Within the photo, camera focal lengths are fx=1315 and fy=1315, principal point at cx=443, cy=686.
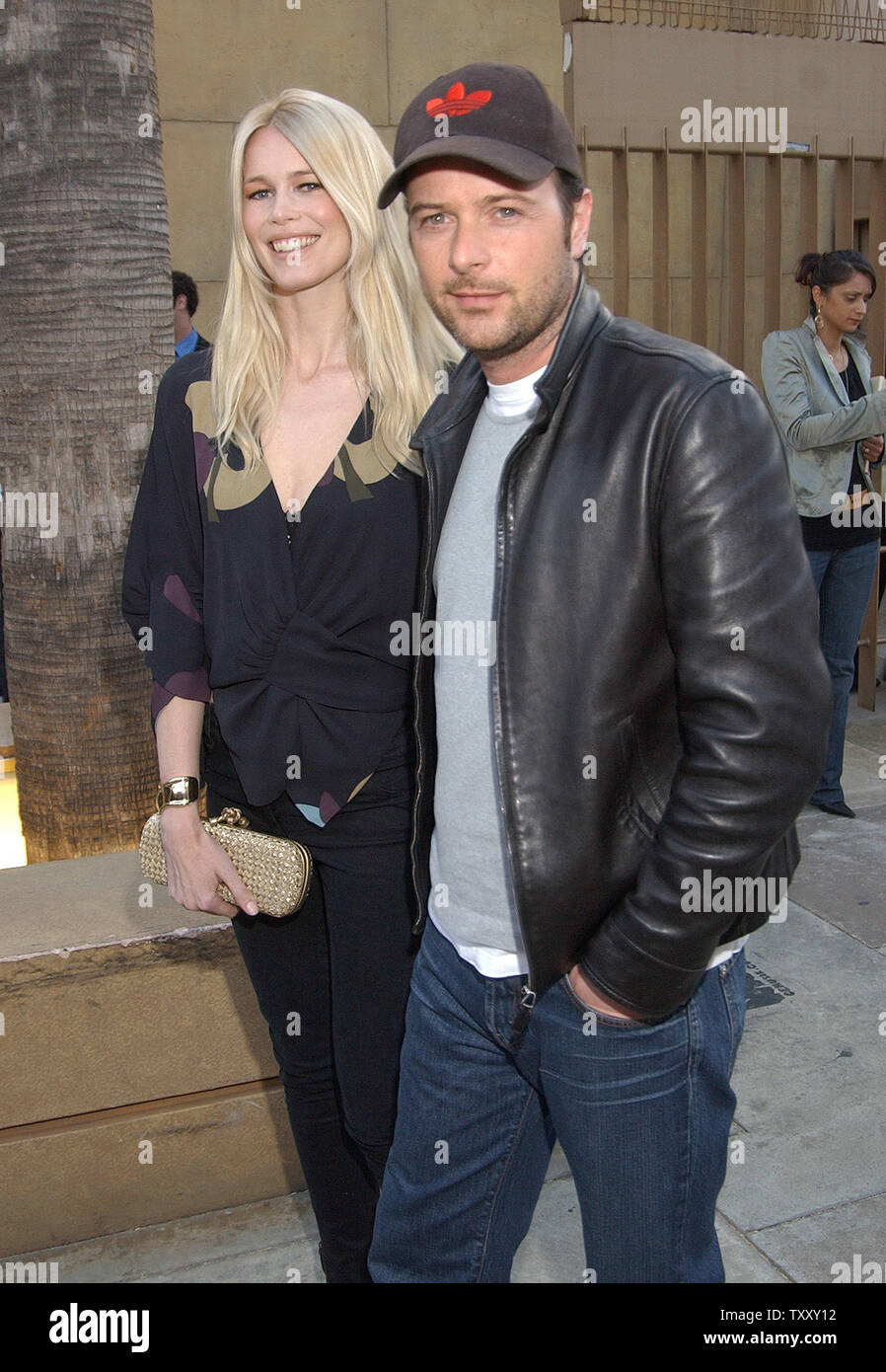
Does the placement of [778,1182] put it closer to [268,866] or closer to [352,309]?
[268,866]

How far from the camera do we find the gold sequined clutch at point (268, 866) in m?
2.18

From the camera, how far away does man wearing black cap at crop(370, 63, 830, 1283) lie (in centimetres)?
151

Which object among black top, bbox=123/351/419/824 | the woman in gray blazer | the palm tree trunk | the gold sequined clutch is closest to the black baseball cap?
black top, bbox=123/351/419/824

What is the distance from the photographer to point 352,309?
229 centimetres

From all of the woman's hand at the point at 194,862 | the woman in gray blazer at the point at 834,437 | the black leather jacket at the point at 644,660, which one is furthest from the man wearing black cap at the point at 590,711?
the woman in gray blazer at the point at 834,437

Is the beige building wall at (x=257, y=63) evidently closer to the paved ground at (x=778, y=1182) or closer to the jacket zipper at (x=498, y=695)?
the paved ground at (x=778, y=1182)

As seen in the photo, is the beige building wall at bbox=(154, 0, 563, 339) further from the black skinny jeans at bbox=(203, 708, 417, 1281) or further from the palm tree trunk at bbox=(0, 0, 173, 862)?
the black skinny jeans at bbox=(203, 708, 417, 1281)

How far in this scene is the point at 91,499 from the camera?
3373 mm

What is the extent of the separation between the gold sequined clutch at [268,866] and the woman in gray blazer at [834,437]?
352 centimetres

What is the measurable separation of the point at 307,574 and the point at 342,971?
686 millimetres

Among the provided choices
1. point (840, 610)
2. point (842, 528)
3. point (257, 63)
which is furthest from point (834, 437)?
point (257, 63)

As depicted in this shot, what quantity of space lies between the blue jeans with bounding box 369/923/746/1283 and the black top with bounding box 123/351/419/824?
434mm
